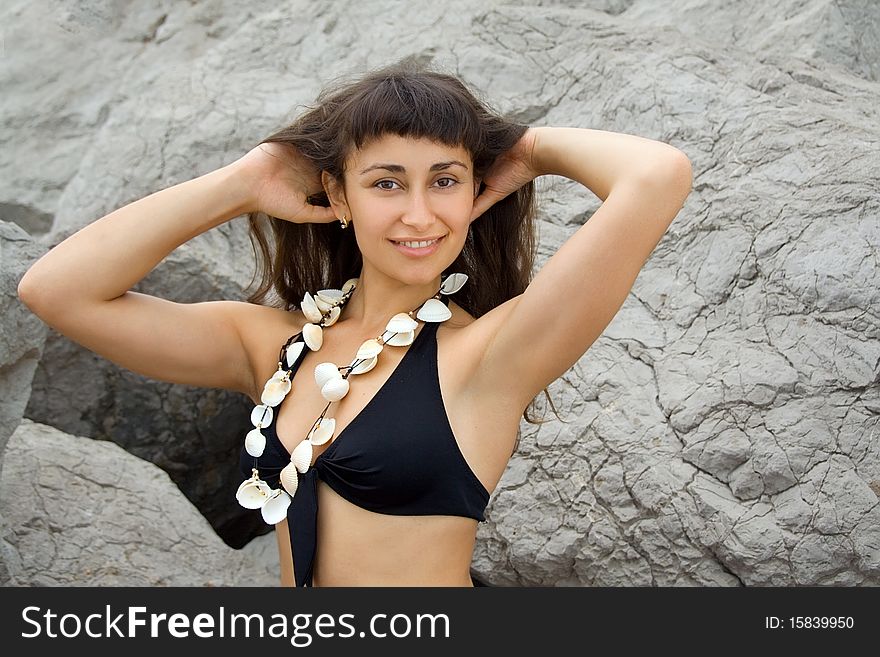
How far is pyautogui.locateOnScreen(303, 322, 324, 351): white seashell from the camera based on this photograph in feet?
8.07

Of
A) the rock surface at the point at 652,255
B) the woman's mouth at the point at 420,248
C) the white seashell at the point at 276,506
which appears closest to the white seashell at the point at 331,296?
the woman's mouth at the point at 420,248

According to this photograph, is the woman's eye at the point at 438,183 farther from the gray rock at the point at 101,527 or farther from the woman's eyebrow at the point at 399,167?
the gray rock at the point at 101,527

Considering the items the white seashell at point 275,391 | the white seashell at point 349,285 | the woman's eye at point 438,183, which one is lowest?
the white seashell at point 275,391

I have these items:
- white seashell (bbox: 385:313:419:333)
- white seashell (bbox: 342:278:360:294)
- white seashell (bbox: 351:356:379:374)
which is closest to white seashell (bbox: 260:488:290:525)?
white seashell (bbox: 351:356:379:374)

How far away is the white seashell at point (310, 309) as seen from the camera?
2521mm

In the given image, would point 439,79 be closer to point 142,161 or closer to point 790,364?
point 790,364

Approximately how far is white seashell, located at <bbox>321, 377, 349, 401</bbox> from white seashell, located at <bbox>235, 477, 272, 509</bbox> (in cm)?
21

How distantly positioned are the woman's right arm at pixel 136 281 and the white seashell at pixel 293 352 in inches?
5.4

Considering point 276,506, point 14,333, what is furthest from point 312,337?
point 14,333

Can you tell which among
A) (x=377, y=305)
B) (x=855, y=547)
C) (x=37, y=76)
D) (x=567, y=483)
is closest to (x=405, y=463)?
(x=377, y=305)

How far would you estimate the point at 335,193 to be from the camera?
241 centimetres

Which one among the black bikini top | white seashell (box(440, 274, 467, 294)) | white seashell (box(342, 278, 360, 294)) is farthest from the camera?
white seashell (box(342, 278, 360, 294))

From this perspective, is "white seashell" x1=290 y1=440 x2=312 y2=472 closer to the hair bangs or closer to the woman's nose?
the woman's nose

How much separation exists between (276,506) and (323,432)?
17 cm
